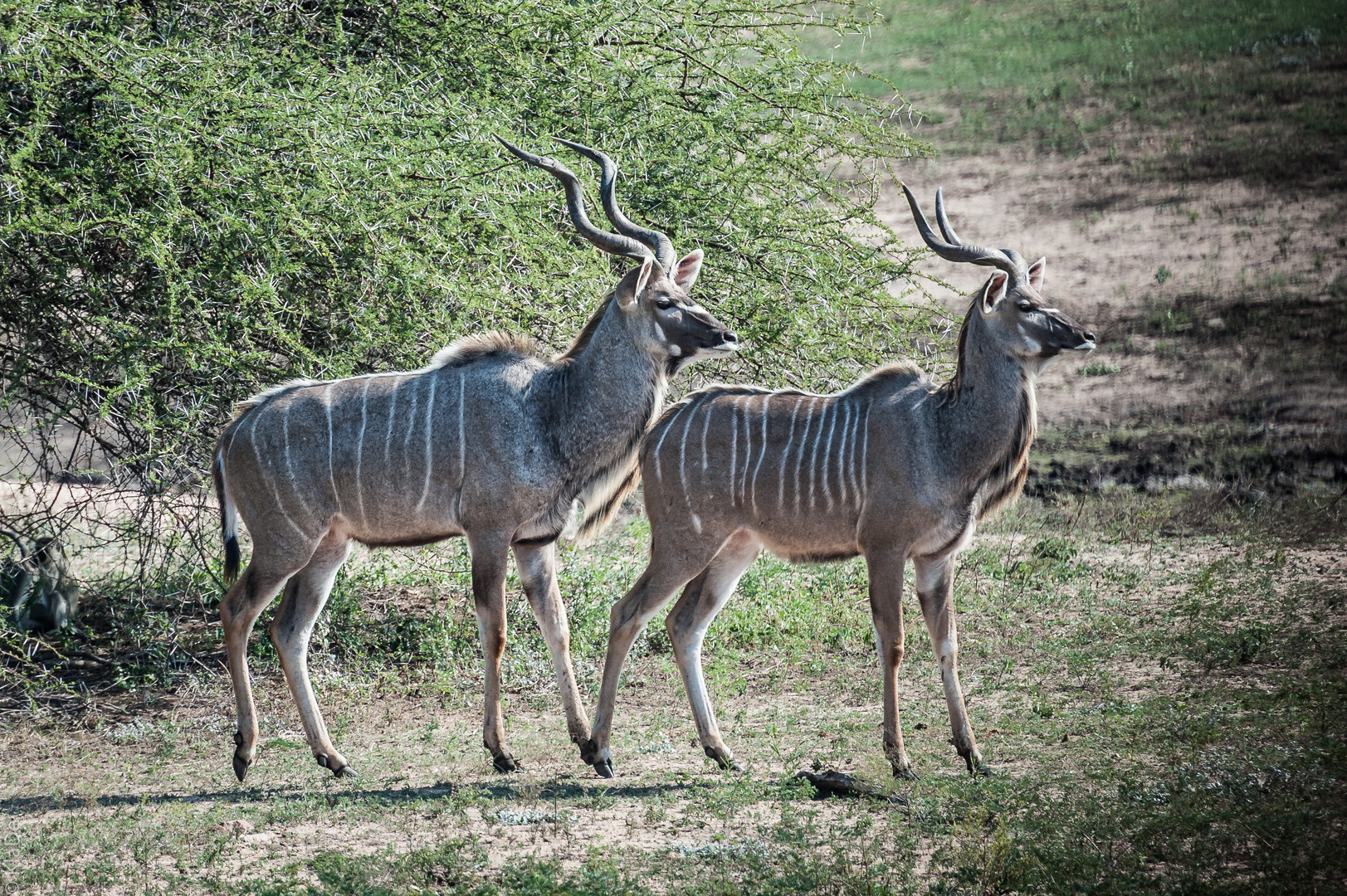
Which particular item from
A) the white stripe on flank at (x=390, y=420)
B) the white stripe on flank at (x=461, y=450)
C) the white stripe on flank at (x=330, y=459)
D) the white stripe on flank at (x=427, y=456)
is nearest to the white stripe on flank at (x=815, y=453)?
the white stripe on flank at (x=461, y=450)

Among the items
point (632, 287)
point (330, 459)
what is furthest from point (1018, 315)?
point (330, 459)

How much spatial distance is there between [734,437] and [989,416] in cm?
100

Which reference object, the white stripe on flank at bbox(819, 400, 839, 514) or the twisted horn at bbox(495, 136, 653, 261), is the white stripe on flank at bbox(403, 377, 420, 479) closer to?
the twisted horn at bbox(495, 136, 653, 261)

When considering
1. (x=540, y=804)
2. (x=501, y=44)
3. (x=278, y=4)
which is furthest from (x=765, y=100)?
(x=540, y=804)

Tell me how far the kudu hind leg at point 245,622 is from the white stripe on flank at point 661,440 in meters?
1.45

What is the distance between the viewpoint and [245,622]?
5273 mm

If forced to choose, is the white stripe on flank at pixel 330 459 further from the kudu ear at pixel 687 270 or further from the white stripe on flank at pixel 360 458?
the kudu ear at pixel 687 270

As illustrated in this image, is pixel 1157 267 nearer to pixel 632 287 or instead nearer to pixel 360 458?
pixel 632 287

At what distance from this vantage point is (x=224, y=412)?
627 centimetres

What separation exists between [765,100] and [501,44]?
1.52 m

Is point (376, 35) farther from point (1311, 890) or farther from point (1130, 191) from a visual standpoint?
point (1130, 191)

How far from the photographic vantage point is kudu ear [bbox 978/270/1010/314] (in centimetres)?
529

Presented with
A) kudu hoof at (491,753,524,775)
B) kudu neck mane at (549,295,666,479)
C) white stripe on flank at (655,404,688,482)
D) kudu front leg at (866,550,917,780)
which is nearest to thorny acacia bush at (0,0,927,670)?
kudu neck mane at (549,295,666,479)

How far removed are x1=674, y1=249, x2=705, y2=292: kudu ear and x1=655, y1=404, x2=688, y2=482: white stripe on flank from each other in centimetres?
49
